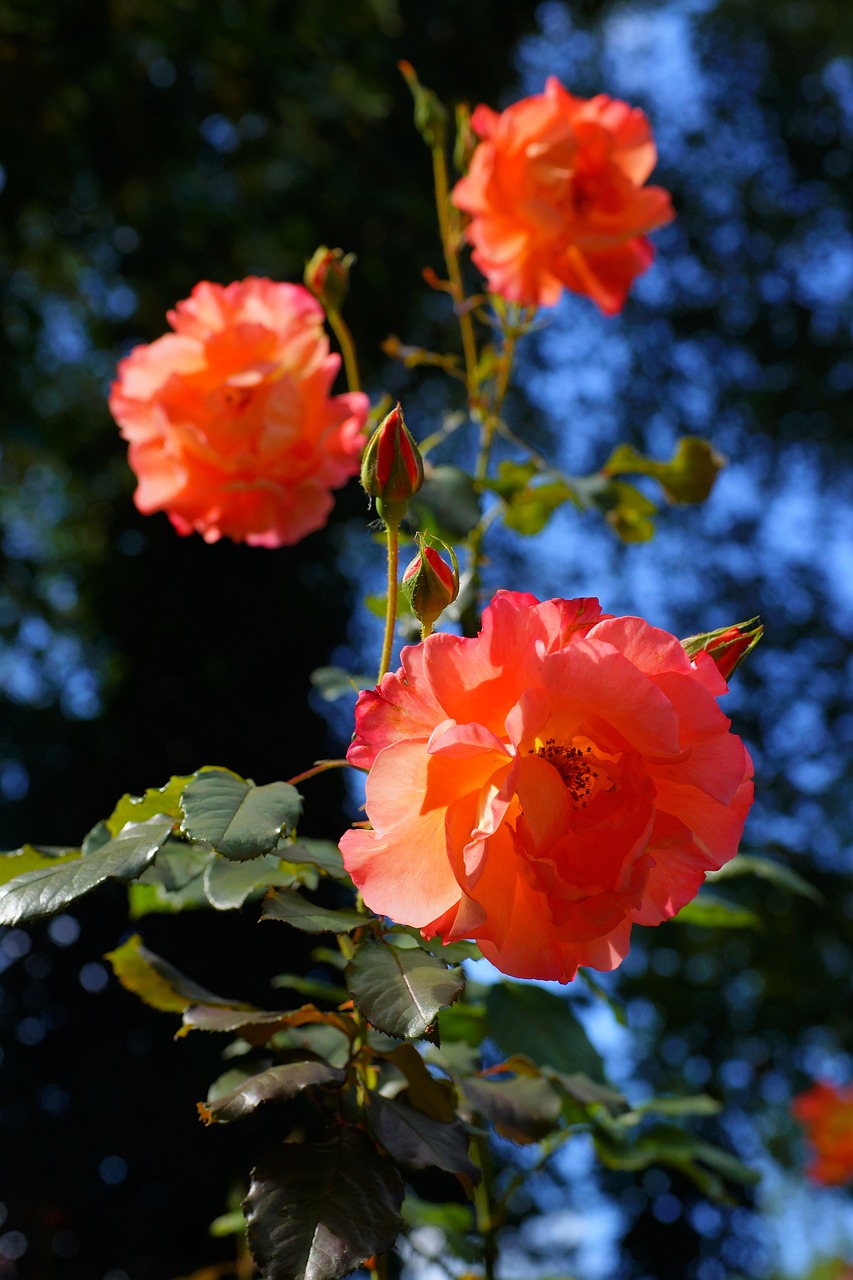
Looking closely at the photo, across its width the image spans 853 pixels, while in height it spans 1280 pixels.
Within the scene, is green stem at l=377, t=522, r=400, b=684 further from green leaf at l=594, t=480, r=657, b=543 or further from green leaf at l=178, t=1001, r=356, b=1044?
green leaf at l=594, t=480, r=657, b=543

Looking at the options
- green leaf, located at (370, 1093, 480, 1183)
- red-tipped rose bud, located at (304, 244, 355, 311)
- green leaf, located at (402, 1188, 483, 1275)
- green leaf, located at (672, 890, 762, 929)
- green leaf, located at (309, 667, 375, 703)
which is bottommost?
green leaf, located at (402, 1188, 483, 1275)

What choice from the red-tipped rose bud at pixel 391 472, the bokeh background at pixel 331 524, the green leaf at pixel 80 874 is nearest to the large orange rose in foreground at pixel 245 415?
the red-tipped rose bud at pixel 391 472

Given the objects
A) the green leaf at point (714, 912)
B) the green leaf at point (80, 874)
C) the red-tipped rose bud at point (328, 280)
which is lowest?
the green leaf at point (714, 912)

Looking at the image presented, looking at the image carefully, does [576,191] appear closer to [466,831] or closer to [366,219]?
[466,831]

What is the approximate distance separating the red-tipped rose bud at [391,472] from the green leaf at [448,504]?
0.77 ft

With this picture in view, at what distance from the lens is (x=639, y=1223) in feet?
9.81

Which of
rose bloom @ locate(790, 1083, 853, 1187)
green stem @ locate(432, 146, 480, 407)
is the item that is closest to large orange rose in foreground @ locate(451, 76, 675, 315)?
green stem @ locate(432, 146, 480, 407)

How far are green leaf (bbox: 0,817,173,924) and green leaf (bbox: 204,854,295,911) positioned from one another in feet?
0.11

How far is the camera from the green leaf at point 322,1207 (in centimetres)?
37

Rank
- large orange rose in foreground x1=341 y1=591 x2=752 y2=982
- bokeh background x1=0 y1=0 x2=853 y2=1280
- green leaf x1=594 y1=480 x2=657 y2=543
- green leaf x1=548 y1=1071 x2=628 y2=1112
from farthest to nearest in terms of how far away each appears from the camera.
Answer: bokeh background x1=0 y1=0 x2=853 y2=1280, green leaf x1=594 y1=480 x2=657 y2=543, green leaf x1=548 y1=1071 x2=628 y2=1112, large orange rose in foreground x1=341 y1=591 x2=752 y2=982

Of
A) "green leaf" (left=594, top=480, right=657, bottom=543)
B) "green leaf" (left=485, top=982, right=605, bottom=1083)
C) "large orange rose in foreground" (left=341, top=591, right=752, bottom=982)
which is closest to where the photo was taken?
"large orange rose in foreground" (left=341, top=591, right=752, bottom=982)

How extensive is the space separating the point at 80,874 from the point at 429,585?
168mm

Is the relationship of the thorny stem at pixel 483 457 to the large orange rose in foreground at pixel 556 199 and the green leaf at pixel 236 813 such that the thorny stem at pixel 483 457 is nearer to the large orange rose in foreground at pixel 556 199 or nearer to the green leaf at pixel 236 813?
the large orange rose in foreground at pixel 556 199

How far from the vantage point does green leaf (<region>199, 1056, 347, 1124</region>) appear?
40 centimetres
